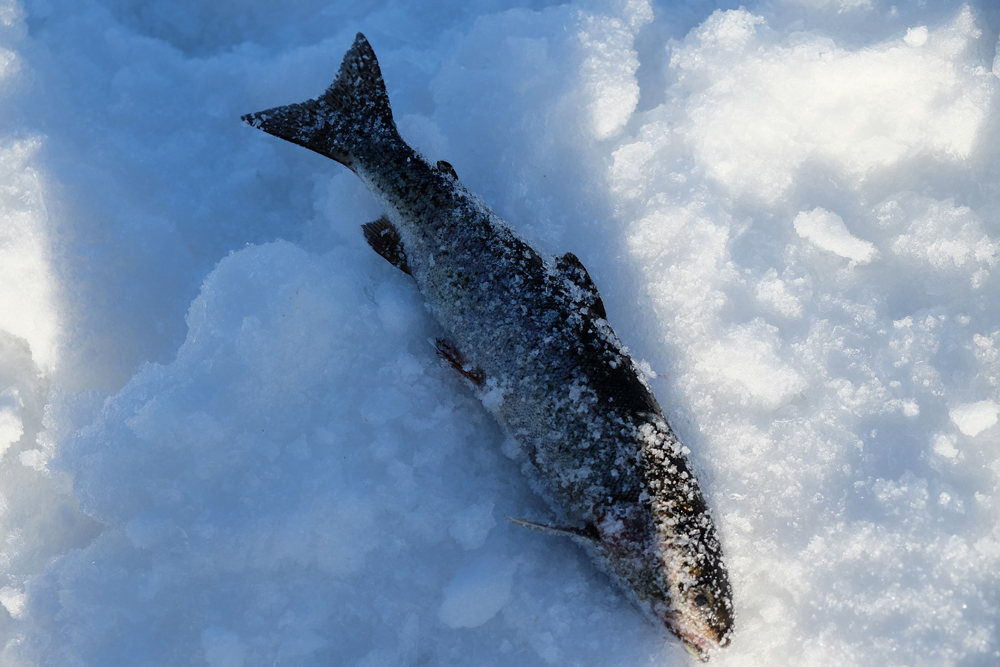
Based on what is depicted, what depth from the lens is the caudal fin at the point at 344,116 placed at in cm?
336

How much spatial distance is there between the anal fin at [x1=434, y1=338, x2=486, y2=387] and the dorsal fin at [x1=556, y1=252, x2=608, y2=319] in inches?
25.3

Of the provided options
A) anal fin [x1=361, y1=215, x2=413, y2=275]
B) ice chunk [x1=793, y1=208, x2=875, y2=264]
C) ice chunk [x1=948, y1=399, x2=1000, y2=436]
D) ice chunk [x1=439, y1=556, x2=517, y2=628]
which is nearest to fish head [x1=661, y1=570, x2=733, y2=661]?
ice chunk [x1=439, y1=556, x2=517, y2=628]

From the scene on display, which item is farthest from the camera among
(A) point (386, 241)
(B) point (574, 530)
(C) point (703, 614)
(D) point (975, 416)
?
(A) point (386, 241)

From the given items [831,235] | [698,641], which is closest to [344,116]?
[831,235]

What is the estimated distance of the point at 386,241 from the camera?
3344 millimetres

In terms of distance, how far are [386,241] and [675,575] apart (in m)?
2.14

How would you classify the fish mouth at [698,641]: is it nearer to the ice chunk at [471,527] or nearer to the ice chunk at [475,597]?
the ice chunk at [475,597]

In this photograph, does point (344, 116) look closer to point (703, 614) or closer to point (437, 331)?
point (437, 331)

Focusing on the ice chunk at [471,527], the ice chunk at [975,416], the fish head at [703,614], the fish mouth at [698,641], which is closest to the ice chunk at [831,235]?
the ice chunk at [975,416]

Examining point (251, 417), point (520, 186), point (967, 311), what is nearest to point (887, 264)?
point (967, 311)

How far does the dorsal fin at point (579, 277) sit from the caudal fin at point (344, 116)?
1.14 meters

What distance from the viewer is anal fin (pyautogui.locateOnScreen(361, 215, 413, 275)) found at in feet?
10.9

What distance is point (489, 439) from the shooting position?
10.8ft

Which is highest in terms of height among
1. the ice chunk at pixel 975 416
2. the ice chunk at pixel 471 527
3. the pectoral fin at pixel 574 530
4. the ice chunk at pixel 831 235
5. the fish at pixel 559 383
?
the ice chunk at pixel 831 235
